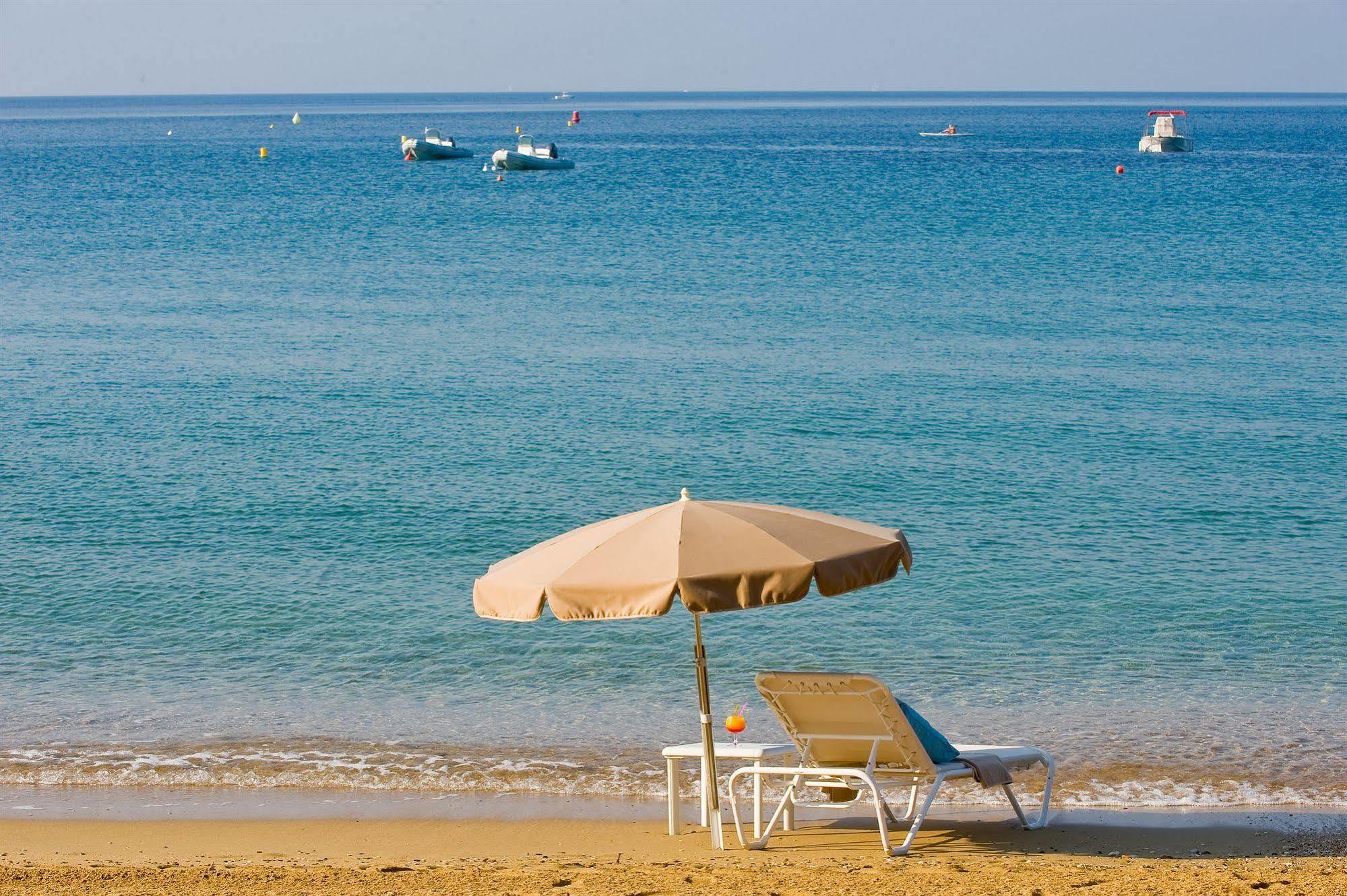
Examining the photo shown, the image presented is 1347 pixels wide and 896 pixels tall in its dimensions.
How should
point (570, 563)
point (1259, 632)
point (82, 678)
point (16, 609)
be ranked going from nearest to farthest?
1. point (570, 563)
2. point (82, 678)
3. point (1259, 632)
4. point (16, 609)

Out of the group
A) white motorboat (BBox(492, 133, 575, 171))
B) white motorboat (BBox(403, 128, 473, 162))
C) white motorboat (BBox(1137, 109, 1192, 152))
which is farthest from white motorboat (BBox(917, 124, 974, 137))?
white motorboat (BBox(492, 133, 575, 171))

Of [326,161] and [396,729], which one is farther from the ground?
[326,161]

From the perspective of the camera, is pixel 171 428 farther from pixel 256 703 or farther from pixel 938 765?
pixel 938 765

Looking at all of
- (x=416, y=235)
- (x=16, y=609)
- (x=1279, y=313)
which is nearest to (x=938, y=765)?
(x=16, y=609)

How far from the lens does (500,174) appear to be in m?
76.9

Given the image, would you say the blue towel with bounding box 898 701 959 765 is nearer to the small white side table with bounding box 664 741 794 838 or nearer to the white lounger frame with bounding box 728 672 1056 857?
the white lounger frame with bounding box 728 672 1056 857

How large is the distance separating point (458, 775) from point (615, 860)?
216 cm

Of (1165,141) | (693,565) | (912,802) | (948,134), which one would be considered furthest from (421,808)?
(948,134)

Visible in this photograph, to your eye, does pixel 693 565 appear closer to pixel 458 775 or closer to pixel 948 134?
pixel 458 775

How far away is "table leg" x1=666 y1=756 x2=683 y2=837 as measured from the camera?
730cm

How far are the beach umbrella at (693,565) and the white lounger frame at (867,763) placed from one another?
658 mm

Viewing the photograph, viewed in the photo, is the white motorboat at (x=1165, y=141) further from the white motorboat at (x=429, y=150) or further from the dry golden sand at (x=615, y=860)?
the dry golden sand at (x=615, y=860)

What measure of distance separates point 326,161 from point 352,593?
8648cm

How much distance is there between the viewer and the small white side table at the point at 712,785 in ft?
23.4
